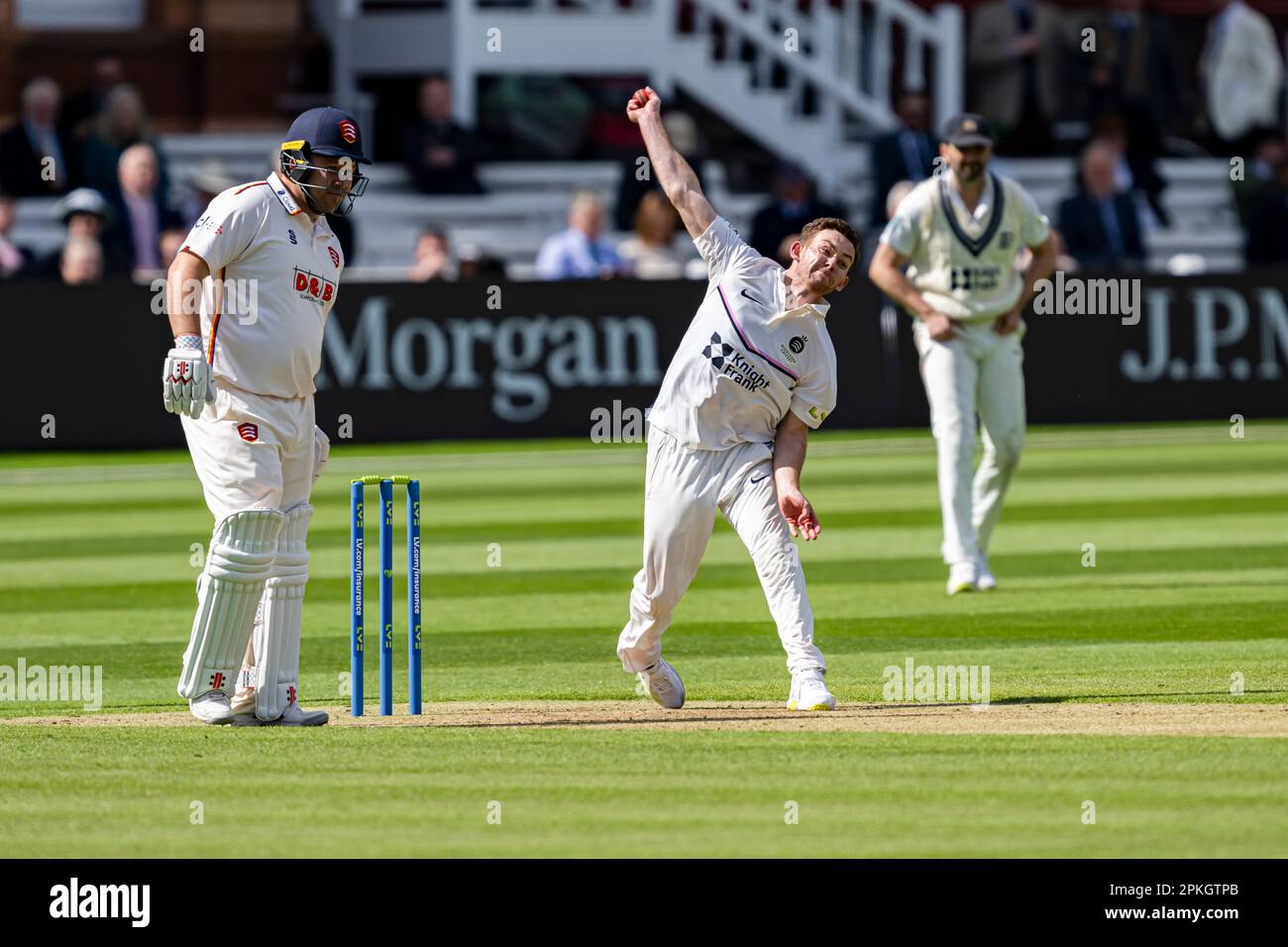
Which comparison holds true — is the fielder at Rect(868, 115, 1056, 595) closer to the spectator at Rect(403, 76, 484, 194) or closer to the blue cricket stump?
the blue cricket stump

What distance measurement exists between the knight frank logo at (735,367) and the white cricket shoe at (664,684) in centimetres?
112

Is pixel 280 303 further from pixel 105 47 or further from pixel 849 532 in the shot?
pixel 105 47

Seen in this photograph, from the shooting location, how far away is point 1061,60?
3014cm

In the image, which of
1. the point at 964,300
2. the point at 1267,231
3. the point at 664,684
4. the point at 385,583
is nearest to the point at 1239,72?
the point at 1267,231

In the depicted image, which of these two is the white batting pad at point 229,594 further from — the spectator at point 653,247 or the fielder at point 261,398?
the spectator at point 653,247

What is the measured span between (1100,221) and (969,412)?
12495 millimetres

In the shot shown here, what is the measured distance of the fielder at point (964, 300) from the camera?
1327 cm

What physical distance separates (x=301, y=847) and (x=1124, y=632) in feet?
18.8

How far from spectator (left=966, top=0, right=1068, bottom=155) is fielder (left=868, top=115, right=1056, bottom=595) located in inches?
651

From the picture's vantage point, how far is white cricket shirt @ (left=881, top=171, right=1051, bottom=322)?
13359mm

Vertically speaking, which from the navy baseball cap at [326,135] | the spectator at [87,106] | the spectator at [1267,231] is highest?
the spectator at [87,106]

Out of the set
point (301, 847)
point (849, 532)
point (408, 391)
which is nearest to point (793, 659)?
point (301, 847)

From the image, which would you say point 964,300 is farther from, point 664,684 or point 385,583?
point 385,583
